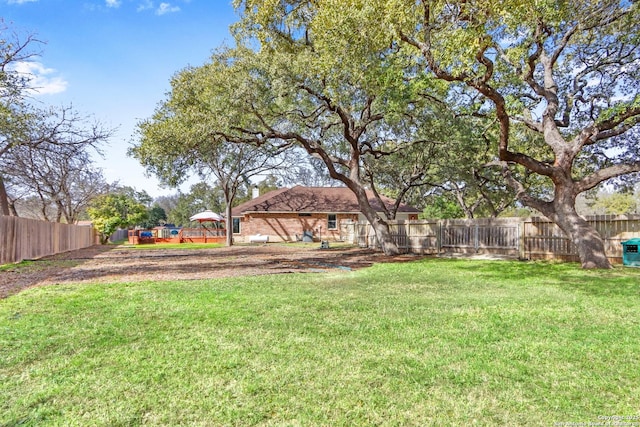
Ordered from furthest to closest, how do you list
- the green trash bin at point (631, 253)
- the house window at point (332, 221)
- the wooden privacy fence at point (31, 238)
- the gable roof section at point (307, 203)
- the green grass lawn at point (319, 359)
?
the house window at point (332, 221)
the gable roof section at point (307, 203)
the wooden privacy fence at point (31, 238)
the green trash bin at point (631, 253)
the green grass lawn at point (319, 359)

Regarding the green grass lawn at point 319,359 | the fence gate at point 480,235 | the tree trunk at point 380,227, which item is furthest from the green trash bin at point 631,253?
the tree trunk at point 380,227

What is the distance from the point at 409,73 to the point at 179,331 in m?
11.7

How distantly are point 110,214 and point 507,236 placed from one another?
3539cm

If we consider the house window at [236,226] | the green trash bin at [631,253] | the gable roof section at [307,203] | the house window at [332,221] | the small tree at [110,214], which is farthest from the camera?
the house window at [236,226]

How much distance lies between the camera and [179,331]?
4.94 meters

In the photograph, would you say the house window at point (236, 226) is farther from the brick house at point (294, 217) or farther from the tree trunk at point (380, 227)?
the tree trunk at point (380, 227)

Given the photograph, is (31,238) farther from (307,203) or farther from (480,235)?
(307,203)

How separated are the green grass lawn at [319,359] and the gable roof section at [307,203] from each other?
24690mm

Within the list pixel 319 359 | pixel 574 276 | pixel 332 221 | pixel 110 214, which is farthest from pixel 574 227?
pixel 110 214

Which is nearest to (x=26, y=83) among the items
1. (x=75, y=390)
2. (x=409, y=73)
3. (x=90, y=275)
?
(x=90, y=275)

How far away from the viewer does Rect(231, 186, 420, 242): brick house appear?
1260 inches

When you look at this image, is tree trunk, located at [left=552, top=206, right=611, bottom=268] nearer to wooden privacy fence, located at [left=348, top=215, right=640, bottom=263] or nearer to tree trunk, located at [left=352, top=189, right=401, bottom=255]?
wooden privacy fence, located at [left=348, top=215, right=640, bottom=263]

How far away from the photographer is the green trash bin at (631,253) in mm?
12164

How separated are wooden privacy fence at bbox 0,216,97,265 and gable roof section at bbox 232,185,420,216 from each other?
41.6ft
